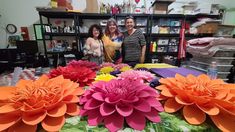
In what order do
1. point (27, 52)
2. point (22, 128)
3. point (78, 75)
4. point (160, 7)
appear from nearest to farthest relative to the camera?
point (22, 128) → point (78, 75) → point (160, 7) → point (27, 52)

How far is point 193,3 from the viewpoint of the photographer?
128 inches

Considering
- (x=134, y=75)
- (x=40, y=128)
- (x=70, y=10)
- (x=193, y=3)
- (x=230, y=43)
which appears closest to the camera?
(x=40, y=128)

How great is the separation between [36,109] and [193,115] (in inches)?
18.5

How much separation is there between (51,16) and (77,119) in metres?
3.27

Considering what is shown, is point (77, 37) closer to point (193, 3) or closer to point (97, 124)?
point (193, 3)

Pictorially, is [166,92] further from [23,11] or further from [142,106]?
[23,11]

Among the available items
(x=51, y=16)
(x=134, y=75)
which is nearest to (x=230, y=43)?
(x=134, y=75)

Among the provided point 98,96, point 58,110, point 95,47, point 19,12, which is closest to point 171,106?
point 98,96

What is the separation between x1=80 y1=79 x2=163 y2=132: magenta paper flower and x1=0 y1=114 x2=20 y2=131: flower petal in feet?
0.60

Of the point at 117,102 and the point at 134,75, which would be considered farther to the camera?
the point at 134,75

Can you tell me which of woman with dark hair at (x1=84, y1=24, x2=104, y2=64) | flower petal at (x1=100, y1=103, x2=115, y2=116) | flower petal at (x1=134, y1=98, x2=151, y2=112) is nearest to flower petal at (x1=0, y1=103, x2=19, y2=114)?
flower petal at (x1=100, y1=103, x2=115, y2=116)

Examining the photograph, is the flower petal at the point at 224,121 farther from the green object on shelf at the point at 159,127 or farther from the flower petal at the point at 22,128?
the flower petal at the point at 22,128

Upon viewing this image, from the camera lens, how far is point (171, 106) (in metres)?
0.51

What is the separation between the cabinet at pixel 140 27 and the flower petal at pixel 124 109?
2767 millimetres
